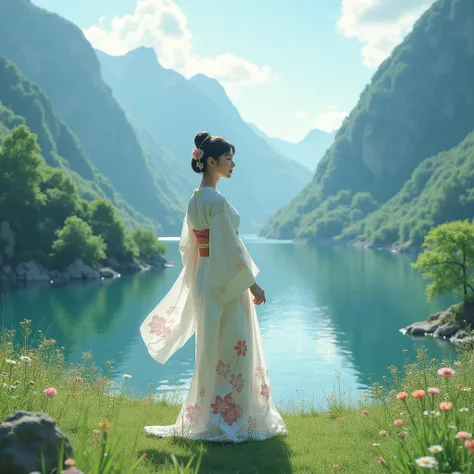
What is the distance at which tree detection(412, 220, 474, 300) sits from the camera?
116 feet

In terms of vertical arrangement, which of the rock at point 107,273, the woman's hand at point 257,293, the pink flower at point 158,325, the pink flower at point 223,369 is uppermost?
the woman's hand at point 257,293

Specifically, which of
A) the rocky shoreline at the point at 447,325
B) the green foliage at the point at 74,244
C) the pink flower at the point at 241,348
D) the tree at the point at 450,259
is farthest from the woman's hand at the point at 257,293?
the green foliage at the point at 74,244

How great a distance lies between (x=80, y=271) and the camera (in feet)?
203

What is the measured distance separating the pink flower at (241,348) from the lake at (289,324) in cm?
699

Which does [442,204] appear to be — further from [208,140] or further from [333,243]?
[208,140]

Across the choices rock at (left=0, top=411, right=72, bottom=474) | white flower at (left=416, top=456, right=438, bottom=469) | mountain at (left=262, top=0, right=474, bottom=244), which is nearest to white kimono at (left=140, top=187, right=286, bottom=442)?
rock at (left=0, top=411, right=72, bottom=474)

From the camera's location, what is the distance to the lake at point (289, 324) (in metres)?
25.7

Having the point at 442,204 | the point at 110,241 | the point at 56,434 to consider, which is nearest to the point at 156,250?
the point at 110,241

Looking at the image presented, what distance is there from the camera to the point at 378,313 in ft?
138

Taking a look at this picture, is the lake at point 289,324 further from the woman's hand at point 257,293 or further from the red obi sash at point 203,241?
the red obi sash at point 203,241

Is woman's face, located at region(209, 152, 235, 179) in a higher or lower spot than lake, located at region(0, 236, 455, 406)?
higher

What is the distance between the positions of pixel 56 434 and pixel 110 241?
6829cm

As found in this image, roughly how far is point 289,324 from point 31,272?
31.9 meters

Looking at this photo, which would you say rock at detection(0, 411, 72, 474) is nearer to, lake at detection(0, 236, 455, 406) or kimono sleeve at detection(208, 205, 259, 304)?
kimono sleeve at detection(208, 205, 259, 304)
